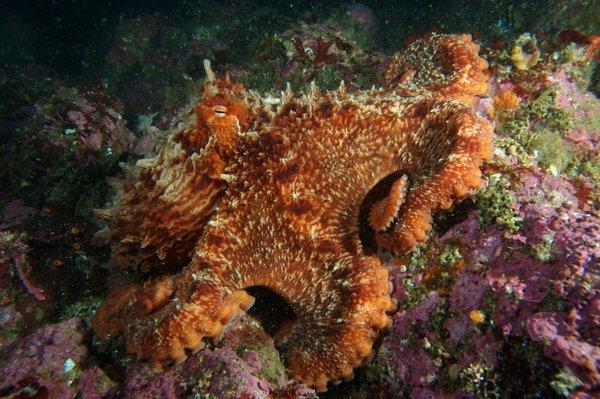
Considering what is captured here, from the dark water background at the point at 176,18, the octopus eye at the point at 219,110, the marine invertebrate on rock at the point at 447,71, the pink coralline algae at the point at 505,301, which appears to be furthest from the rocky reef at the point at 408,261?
the dark water background at the point at 176,18

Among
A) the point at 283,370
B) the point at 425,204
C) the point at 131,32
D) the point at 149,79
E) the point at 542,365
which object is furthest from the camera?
the point at 131,32

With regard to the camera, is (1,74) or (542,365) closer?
(542,365)

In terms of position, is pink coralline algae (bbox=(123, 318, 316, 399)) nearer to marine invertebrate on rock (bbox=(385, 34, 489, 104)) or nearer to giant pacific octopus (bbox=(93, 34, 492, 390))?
giant pacific octopus (bbox=(93, 34, 492, 390))

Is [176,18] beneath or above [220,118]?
above

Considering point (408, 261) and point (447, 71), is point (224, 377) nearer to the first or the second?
point (408, 261)

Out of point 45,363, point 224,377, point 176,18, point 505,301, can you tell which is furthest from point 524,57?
point 176,18

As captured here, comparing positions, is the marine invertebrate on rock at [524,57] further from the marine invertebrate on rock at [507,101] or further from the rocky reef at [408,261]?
the marine invertebrate on rock at [507,101]

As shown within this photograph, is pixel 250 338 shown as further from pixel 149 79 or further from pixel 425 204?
pixel 149 79

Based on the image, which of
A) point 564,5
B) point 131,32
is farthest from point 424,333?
point 131,32
